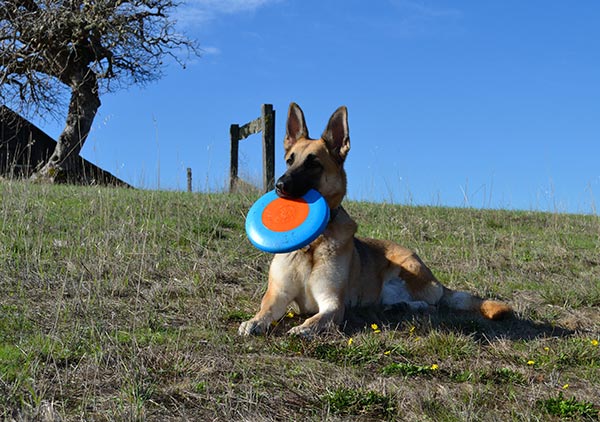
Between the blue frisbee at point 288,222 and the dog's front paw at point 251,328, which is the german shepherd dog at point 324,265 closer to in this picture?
the dog's front paw at point 251,328

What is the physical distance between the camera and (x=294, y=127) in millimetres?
6332

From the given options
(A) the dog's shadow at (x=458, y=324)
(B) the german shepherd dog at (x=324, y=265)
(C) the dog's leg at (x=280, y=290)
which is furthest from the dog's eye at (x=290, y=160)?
(A) the dog's shadow at (x=458, y=324)

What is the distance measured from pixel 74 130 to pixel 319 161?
1818 cm

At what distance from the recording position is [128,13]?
21812 millimetres

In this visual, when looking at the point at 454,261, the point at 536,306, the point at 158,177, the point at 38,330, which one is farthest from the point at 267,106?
the point at 38,330

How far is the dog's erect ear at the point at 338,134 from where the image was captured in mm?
6082

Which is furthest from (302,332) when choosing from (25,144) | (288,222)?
(25,144)

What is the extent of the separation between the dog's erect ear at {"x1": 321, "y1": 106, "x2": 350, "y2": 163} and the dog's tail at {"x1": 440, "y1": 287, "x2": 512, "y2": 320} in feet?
6.45

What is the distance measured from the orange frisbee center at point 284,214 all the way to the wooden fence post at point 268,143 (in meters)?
8.73

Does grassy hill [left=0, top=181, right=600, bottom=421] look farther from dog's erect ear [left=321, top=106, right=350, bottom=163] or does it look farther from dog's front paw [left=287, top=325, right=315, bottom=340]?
dog's erect ear [left=321, top=106, right=350, bottom=163]

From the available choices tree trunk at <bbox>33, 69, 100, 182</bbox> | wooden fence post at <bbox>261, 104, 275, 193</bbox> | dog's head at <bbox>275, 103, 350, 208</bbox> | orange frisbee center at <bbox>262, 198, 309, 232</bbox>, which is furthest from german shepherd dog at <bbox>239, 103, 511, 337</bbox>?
tree trunk at <bbox>33, 69, 100, 182</bbox>

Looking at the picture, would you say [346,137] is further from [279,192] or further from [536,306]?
[536,306]

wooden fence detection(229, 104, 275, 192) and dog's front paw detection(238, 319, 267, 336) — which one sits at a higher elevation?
wooden fence detection(229, 104, 275, 192)

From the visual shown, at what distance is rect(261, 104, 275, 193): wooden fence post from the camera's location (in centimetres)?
1509
